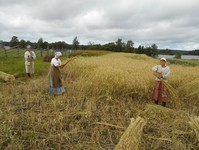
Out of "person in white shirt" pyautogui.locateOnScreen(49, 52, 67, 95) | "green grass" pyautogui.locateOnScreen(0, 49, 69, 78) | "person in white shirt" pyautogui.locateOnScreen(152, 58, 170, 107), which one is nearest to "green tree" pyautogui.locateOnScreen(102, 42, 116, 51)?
"green grass" pyautogui.locateOnScreen(0, 49, 69, 78)

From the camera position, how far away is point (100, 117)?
3980 mm

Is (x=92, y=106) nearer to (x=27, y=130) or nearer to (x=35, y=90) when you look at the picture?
(x=27, y=130)

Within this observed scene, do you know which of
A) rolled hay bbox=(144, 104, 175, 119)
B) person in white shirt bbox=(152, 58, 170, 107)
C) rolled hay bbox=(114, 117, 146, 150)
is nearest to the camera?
rolled hay bbox=(114, 117, 146, 150)

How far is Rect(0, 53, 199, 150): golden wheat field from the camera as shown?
9.91 feet

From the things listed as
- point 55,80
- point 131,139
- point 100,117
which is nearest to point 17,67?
point 55,80

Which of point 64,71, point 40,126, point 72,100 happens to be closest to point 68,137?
point 40,126

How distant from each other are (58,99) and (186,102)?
3441mm

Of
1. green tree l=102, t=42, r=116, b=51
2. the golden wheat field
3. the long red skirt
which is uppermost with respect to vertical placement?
green tree l=102, t=42, r=116, b=51

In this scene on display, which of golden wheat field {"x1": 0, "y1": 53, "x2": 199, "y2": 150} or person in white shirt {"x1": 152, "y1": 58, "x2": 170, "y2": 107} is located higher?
person in white shirt {"x1": 152, "y1": 58, "x2": 170, "y2": 107}

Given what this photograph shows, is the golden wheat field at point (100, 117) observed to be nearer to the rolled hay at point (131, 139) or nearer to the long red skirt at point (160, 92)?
the rolled hay at point (131, 139)

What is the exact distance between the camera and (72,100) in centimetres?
481

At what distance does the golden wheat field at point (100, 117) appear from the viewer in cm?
302

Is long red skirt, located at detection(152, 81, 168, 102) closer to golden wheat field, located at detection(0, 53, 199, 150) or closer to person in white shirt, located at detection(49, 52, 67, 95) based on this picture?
golden wheat field, located at detection(0, 53, 199, 150)

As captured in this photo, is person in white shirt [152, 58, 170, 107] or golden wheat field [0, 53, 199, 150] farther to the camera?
person in white shirt [152, 58, 170, 107]
